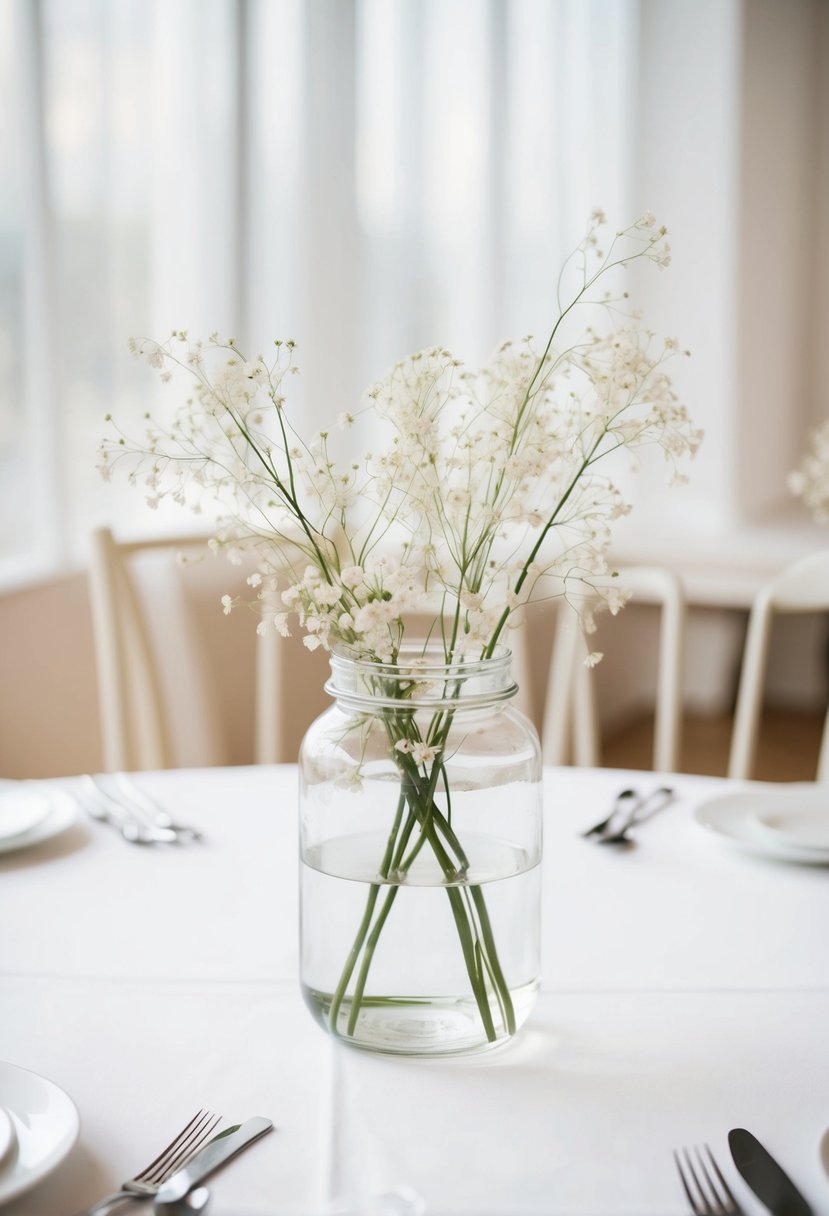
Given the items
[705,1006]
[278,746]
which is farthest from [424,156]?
[705,1006]

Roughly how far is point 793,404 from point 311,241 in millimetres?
2494

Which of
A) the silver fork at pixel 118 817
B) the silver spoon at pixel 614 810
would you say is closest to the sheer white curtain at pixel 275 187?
the silver fork at pixel 118 817

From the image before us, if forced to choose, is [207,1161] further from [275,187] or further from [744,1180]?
[275,187]

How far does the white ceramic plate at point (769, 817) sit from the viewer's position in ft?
3.78

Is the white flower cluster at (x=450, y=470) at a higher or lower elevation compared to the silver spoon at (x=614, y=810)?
higher

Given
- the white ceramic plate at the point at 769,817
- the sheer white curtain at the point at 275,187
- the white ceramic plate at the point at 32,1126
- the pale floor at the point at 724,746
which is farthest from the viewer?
the pale floor at the point at 724,746

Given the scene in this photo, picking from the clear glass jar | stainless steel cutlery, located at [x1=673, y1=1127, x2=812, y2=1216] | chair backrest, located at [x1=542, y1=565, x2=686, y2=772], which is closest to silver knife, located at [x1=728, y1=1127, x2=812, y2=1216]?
stainless steel cutlery, located at [x1=673, y1=1127, x2=812, y2=1216]

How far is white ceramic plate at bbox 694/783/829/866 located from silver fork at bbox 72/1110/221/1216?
642mm

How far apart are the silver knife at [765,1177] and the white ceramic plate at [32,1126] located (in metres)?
0.38

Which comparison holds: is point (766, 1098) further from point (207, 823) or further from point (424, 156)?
point (424, 156)

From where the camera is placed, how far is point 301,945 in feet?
2.72

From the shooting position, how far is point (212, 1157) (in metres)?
0.68

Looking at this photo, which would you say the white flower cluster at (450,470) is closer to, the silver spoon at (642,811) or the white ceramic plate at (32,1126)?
the white ceramic plate at (32,1126)

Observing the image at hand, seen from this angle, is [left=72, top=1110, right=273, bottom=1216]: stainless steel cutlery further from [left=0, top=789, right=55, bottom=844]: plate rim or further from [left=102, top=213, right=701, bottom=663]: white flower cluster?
[left=0, top=789, right=55, bottom=844]: plate rim
